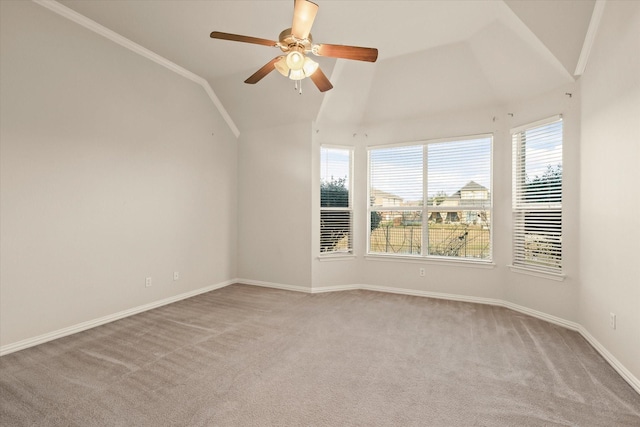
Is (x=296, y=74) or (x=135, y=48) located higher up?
(x=135, y=48)

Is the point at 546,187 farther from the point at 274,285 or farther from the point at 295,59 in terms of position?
the point at 274,285

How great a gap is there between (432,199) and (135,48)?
447cm

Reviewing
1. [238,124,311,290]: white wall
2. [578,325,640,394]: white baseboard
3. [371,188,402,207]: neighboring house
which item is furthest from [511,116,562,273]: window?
[238,124,311,290]: white wall

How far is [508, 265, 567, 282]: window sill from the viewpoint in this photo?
3.48 metres

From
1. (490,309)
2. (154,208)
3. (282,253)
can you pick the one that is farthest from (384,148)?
(154,208)

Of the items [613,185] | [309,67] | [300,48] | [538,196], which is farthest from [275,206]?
[613,185]

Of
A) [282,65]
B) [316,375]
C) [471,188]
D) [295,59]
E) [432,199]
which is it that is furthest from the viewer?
[432,199]

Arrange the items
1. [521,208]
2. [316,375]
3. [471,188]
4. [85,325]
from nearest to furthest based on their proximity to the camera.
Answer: [316,375] < [85,325] < [521,208] < [471,188]

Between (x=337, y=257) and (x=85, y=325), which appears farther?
(x=337, y=257)

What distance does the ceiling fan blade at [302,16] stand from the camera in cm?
200

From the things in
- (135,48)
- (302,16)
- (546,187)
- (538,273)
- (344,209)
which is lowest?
(538,273)

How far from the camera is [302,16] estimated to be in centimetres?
209

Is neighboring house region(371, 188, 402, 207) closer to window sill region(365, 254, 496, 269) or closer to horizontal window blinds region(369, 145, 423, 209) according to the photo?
horizontal window blinds region(369, 145, 423, 209)

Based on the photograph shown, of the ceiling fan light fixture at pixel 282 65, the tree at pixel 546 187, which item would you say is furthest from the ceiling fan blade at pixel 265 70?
the tree at pixel 546 187
